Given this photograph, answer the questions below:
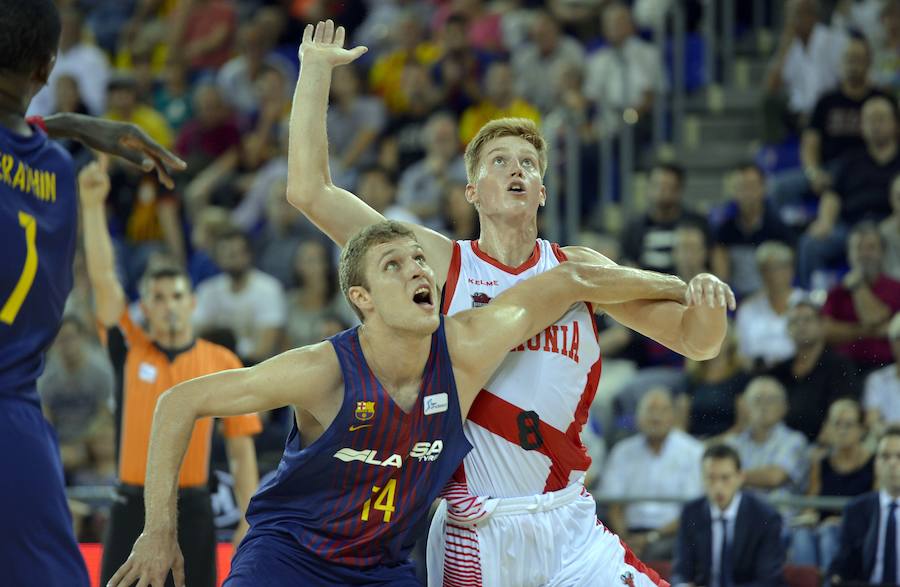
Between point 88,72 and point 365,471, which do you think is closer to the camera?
point 365,471

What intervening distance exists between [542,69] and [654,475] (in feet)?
14.5

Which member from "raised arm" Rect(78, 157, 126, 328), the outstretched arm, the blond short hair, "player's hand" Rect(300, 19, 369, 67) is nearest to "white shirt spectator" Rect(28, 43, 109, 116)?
"raised arm" Rect(78, 157, 126, 328)

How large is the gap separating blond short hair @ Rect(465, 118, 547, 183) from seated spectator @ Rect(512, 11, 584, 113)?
6.59 metres

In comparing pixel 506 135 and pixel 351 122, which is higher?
pixel 351 122

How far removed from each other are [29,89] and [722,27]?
31.6ft

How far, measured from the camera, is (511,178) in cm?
500

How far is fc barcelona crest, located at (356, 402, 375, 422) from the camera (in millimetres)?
4445

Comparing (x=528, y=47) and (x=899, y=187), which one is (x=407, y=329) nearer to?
(x=899, y=187)

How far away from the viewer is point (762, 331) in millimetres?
9469

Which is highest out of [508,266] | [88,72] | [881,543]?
[88,72]

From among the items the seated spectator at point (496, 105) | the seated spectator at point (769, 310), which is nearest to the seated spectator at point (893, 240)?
the seated spectator at point (769, 310)

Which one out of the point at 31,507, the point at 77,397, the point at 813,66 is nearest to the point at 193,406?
the point at 31,507

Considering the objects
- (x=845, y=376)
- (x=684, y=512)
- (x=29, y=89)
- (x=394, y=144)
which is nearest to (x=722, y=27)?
(x=394, y=144)

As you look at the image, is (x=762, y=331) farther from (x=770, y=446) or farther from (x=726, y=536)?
(x=726, y=536)
